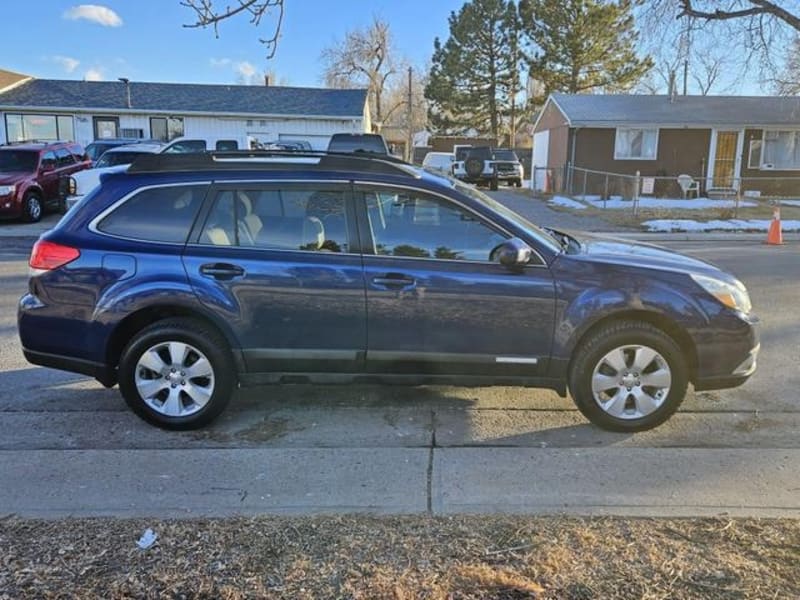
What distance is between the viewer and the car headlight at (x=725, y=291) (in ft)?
14.8

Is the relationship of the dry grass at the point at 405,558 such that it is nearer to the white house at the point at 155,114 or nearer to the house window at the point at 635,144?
the house window at the point at 635,144

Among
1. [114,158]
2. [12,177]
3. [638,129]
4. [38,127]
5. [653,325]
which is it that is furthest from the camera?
[38,127]

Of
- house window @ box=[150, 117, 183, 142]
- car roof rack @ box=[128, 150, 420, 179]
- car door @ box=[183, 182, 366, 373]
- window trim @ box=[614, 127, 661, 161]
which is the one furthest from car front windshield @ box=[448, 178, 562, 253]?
house window @ box=[150, 117, 183, 142]

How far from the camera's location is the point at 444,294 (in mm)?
4422

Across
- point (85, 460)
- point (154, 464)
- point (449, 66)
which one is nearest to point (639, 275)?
point (154, 464)

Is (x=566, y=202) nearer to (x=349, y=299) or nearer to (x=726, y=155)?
(x=726, y=155)

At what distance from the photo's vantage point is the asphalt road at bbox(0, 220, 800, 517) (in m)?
3.67

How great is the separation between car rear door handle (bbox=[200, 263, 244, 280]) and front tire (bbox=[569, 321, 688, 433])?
233cm

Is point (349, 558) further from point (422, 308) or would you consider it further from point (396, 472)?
point (422, 308)

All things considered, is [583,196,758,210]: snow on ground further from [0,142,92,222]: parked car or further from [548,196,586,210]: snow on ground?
[0,142,92,222]: parked car

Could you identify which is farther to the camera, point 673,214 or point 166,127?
point 166,127

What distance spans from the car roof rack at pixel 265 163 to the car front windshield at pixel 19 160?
14.5 m

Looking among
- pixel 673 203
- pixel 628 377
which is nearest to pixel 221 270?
pixel 628 377

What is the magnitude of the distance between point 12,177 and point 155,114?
696 inches
